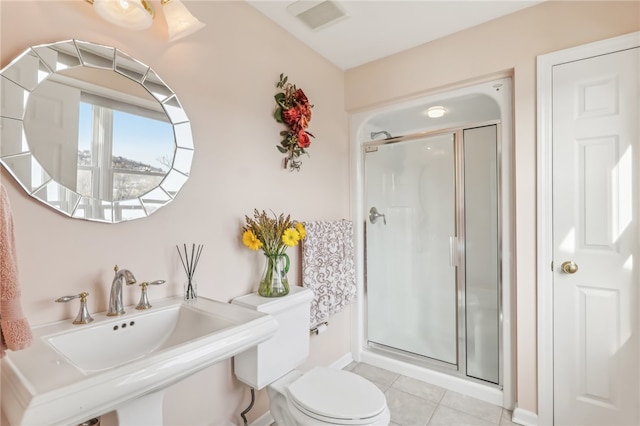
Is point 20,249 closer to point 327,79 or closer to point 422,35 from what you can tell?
point 327,79

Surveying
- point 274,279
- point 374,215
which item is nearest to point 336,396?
point 274,279

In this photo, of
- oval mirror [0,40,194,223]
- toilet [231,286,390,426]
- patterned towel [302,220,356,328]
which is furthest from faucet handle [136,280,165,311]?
patterned towel [302,220,356,328]

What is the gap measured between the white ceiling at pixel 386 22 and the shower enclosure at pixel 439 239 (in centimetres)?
41

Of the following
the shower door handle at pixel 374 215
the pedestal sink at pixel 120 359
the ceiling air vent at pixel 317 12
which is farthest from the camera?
the shower door handle at pixel 374 215

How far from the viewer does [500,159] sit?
2010 mm

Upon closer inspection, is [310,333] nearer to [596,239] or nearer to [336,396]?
[336,396]

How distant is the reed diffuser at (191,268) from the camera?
4.60 ft

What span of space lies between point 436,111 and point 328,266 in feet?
4.80

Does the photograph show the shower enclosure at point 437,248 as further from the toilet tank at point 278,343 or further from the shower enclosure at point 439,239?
the toilet tank at point 278,343

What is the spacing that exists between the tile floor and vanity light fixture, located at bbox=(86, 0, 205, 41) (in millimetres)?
2327

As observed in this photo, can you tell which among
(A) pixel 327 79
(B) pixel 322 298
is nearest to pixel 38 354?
(B) pixel 322 298

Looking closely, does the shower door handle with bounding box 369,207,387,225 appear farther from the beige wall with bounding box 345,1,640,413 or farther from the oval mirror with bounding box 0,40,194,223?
the oval mirror with bounding box 0,40,194,223

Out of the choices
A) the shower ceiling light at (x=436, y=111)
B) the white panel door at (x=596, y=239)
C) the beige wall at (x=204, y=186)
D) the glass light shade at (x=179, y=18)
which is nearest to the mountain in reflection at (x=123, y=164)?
the beige wall at (x=204, y=186)

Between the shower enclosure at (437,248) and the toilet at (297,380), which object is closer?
the toilet at (297,380)
